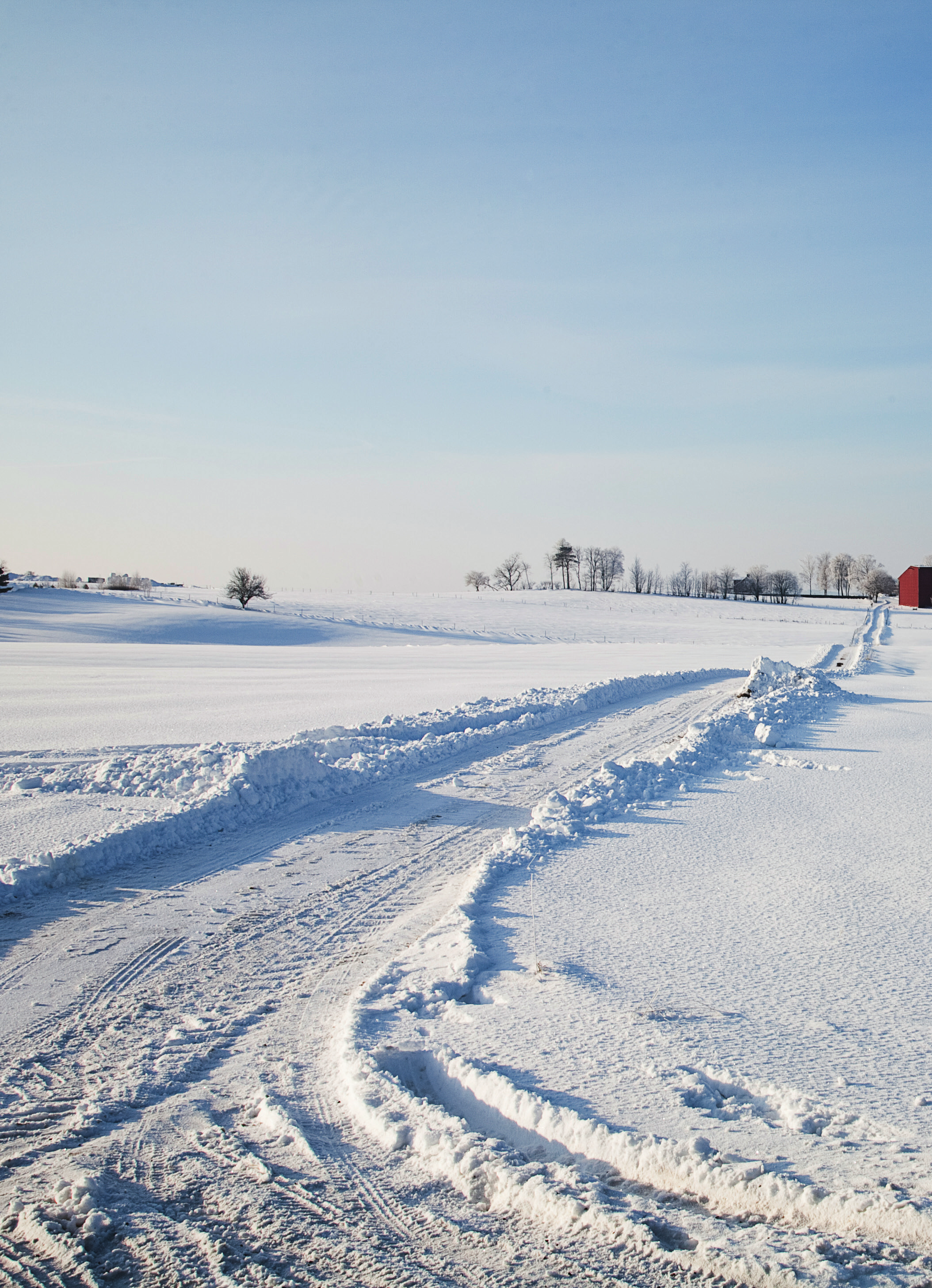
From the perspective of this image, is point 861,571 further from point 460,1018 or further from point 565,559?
point 460,1018

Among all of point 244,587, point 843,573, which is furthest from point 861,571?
point 244,587

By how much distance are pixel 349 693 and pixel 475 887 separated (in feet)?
40.5

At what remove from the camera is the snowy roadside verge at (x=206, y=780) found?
19.9ft

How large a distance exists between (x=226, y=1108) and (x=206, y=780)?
5239 millimetres

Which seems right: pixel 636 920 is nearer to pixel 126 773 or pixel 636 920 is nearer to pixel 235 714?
pixel 126 773

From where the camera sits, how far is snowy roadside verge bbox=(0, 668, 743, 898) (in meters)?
6.06

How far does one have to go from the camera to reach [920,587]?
307ft

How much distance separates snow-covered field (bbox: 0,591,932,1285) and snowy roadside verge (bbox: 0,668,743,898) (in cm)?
4

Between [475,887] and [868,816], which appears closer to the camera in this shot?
[475,887]

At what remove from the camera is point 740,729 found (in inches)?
474

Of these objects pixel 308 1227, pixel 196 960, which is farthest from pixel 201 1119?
pixel 196 960

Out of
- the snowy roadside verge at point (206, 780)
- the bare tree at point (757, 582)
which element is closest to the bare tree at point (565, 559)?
the bare tree at point (757, 582)

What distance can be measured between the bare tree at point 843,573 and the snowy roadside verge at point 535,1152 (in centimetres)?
16211

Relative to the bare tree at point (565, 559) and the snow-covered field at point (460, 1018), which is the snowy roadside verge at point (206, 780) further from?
the bare tree at point (565, 559)
